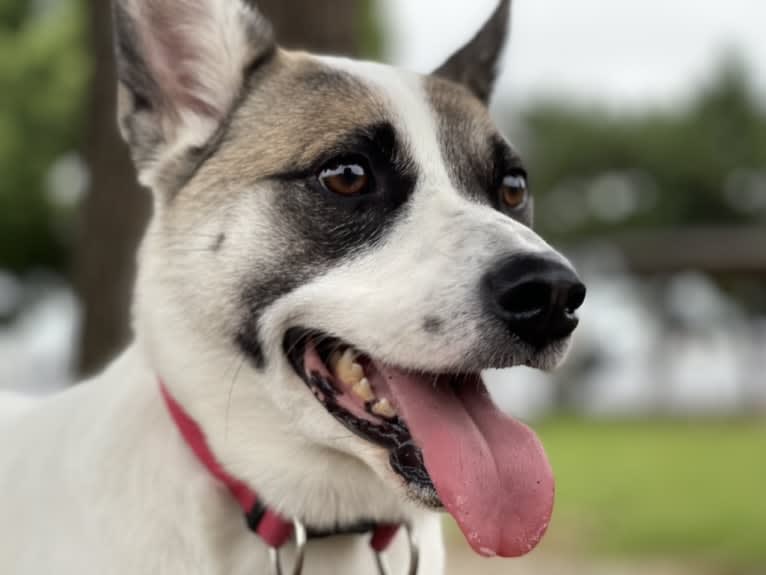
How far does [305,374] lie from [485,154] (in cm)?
90

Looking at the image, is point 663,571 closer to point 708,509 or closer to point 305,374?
point 708,509

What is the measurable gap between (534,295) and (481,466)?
0.46m

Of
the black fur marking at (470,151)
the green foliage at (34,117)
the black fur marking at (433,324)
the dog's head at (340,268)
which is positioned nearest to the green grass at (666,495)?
the black fur marking at (470,151)

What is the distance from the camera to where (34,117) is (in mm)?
24844

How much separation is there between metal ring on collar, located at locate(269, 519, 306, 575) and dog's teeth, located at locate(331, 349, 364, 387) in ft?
1.29

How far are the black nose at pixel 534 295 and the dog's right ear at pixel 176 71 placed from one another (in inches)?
45.1

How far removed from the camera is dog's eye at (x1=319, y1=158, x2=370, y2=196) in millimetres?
3125

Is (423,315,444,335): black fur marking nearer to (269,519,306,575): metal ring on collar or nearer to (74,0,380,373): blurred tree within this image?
(269,519,306,575): metal ring on collar

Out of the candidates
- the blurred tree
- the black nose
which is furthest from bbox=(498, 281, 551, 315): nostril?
the blurred tree

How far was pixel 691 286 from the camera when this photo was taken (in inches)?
1393

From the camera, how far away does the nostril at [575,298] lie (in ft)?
8.88

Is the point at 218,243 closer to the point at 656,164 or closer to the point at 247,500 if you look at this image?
the point at 247,500

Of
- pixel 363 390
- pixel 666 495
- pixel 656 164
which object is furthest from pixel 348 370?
pixel 656 164

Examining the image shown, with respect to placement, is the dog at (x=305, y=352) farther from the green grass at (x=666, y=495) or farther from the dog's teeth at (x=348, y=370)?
the green grass at (x=666, y=495)
